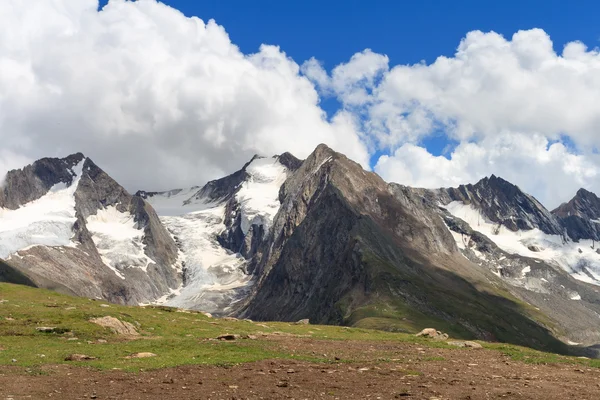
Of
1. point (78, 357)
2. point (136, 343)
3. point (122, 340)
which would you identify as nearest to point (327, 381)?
point (78, 357)

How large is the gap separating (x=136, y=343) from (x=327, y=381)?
77.2 ft

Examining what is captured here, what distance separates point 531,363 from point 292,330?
1365 inches

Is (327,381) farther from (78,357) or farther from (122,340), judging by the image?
(122,340)

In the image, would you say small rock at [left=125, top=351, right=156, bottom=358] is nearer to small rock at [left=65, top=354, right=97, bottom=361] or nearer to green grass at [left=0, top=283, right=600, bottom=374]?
green grass at [left=0, top=283, right=600, bottom=374]

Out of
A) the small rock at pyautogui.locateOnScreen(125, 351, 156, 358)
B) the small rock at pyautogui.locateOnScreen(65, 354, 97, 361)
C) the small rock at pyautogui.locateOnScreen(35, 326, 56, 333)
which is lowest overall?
the small rock at pyautogui.locateOnScreen(65, 354, 97, 361)

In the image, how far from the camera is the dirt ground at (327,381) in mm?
34438

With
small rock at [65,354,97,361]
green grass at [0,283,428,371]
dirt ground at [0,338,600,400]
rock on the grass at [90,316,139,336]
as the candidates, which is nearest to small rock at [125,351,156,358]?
green grass at [0,283,428,371]

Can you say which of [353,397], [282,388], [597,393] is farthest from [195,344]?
[597,393]

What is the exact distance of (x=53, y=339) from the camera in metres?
56.0

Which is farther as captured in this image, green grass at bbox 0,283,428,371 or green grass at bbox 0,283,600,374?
green grass at bbox 0,283,428,371

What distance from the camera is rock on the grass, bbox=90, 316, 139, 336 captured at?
61.5 meters

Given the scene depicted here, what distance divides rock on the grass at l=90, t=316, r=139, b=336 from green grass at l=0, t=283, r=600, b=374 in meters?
0.92

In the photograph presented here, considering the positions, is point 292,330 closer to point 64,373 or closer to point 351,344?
point 351,344

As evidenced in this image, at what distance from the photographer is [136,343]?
5481 centimetres
